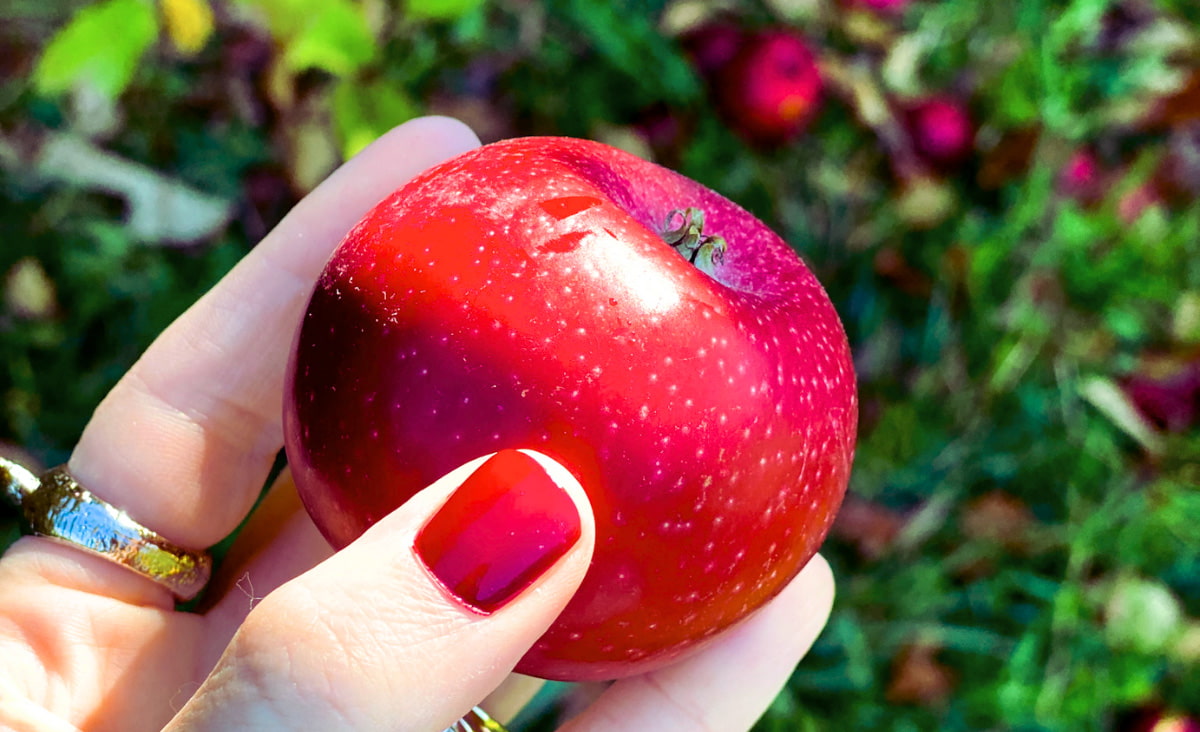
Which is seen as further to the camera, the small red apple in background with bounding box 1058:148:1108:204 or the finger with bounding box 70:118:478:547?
the small red apple in background with bounding box 1058:148:1108:204

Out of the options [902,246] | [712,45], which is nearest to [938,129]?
[902,246]

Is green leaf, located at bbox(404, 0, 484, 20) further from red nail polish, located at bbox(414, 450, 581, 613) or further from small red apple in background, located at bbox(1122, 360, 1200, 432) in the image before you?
small red apple in background, located at bbox(1122, 360, 1200, 432)

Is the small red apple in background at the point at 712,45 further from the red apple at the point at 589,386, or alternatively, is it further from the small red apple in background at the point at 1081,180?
the red apple at the point at 589,386

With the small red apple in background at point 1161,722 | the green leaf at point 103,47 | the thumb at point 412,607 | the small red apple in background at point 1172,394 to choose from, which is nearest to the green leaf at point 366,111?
the green leaf at point 103,47

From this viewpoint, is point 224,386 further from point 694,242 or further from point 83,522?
point 694,242

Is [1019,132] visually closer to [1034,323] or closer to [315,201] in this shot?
[1034,323]

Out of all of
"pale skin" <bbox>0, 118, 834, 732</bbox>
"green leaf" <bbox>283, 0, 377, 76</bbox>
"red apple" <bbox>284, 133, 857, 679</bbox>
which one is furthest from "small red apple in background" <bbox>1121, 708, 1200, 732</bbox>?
"green leaf" <bbox>283, 0, 377, 76</bbox>
